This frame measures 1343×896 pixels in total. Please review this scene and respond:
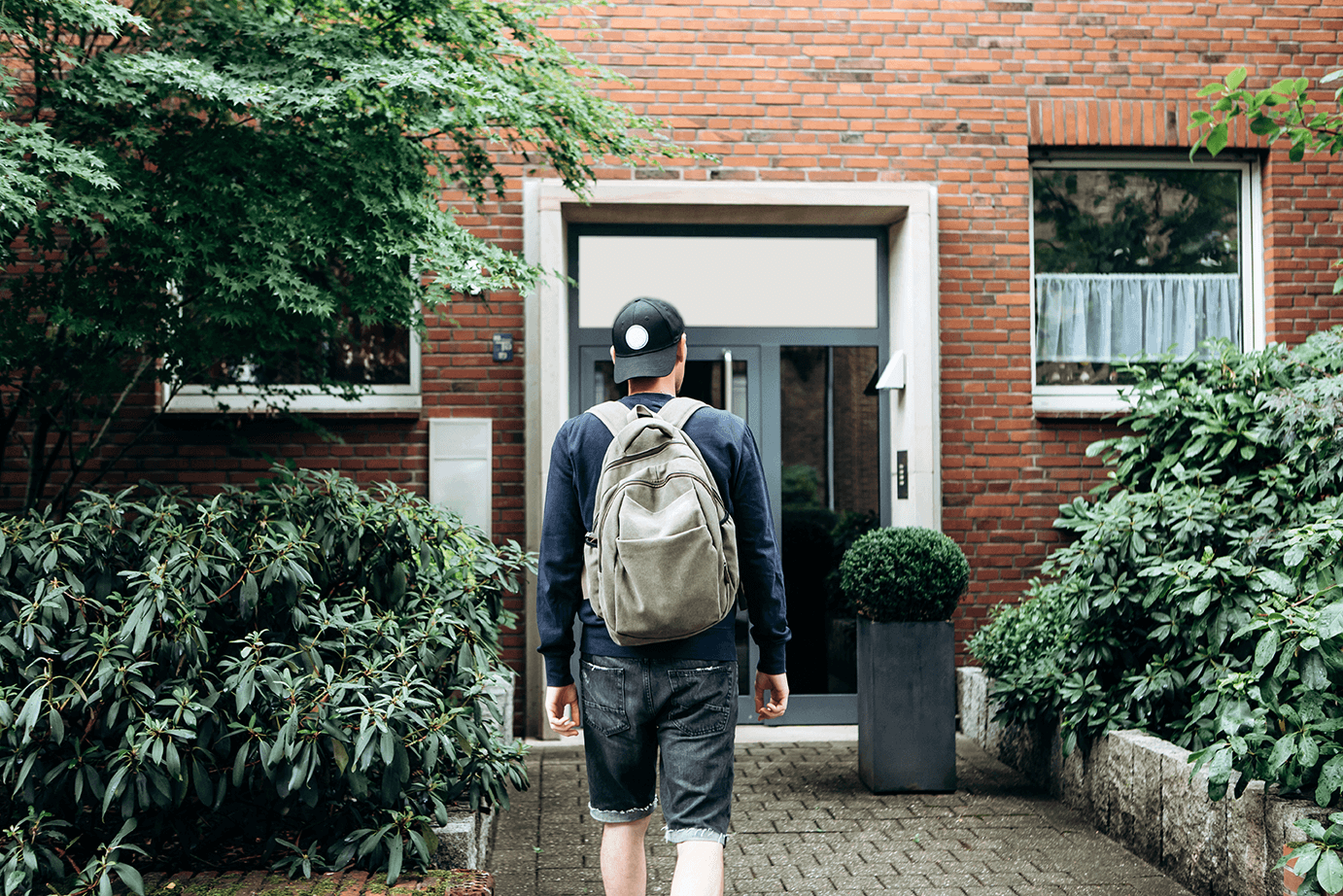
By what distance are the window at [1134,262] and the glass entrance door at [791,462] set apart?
50.0 inches

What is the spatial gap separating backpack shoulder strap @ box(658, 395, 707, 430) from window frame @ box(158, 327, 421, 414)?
4053 mm

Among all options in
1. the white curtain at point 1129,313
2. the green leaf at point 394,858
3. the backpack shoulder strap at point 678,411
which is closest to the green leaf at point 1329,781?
the backpack shoulder strap at point 678,411

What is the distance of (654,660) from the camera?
2.72 m

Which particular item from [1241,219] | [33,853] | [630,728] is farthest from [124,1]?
[1241,219]

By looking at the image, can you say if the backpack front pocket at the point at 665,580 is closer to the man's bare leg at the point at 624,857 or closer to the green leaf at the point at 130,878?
the man's bare leg at the point at 624,857

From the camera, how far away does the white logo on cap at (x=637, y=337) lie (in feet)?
9.48

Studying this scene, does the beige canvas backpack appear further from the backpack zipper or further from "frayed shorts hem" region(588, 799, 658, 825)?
"frayed shorts hem" region(588, 799, 658, 825)

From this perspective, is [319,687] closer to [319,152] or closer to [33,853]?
[33,853]

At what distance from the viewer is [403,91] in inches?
172

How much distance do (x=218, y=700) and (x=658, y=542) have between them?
5.92 feet

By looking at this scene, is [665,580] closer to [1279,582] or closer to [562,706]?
[562,706]

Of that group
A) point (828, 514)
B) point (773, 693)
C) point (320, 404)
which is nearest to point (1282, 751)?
point (773, 693)

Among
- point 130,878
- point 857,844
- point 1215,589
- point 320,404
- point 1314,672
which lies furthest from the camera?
point 320,404

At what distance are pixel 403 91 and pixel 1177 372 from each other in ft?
14.1
